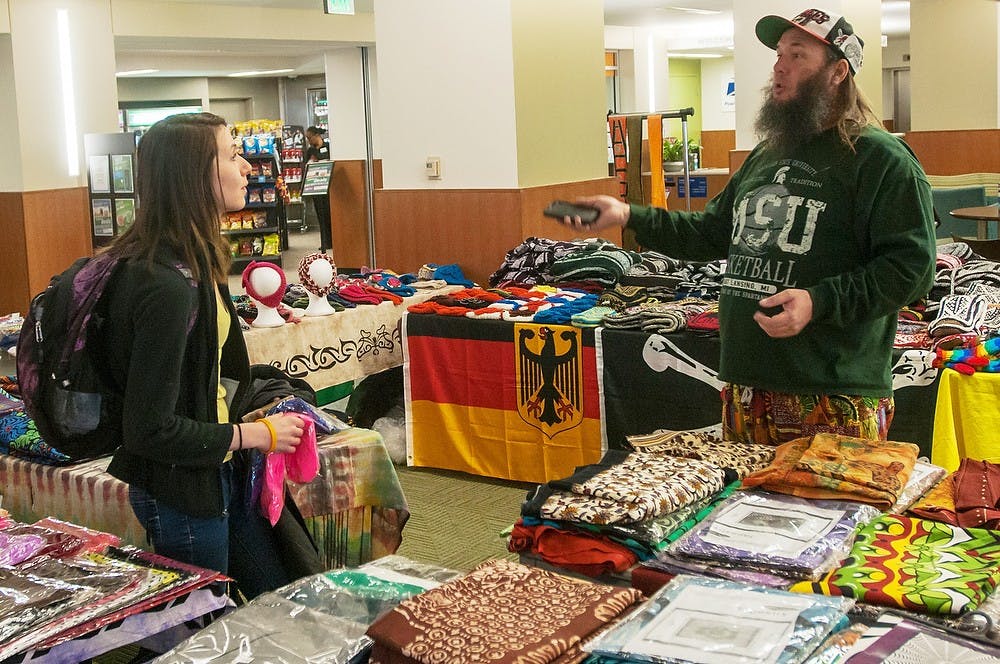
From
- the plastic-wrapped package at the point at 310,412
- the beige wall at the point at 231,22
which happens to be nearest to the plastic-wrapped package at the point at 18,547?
the plastic-wrapped package at the point at 310,412

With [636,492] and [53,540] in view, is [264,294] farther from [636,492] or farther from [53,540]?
[636,492]

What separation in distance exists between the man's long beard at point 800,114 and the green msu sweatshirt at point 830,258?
0.03 metres

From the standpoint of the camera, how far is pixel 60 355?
1919mm

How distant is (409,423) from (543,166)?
6.12 ft

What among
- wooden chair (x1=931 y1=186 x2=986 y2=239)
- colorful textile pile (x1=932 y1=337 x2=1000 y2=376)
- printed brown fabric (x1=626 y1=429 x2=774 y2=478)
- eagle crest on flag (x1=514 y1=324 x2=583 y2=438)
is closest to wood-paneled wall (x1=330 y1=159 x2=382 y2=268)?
wooden chair (x1=931 y1=186 x2=986 y2=239)

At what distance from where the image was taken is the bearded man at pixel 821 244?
2201 mm

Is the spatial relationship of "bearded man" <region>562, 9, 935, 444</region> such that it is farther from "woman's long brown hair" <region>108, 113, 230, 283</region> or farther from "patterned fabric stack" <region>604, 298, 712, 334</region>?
"patterned fabric stack" <region>604, 298, 712, 334</region>

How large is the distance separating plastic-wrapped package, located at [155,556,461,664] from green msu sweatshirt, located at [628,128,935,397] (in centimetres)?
92

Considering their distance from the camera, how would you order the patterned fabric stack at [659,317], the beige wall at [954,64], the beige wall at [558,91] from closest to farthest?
the patterned fabric stack at [659,317]
the beige wall at [558,91]
the beige wall at [954,64]

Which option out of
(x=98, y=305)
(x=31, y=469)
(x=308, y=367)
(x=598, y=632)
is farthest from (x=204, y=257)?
(x=308, y=367)

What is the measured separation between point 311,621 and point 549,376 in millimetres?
3030

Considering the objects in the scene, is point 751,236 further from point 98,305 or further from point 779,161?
point 98,305

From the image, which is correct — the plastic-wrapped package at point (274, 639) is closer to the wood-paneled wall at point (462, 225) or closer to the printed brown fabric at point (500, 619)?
the printed brown fabric at point (500, 619)

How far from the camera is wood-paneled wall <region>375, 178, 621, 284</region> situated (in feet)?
19.6
